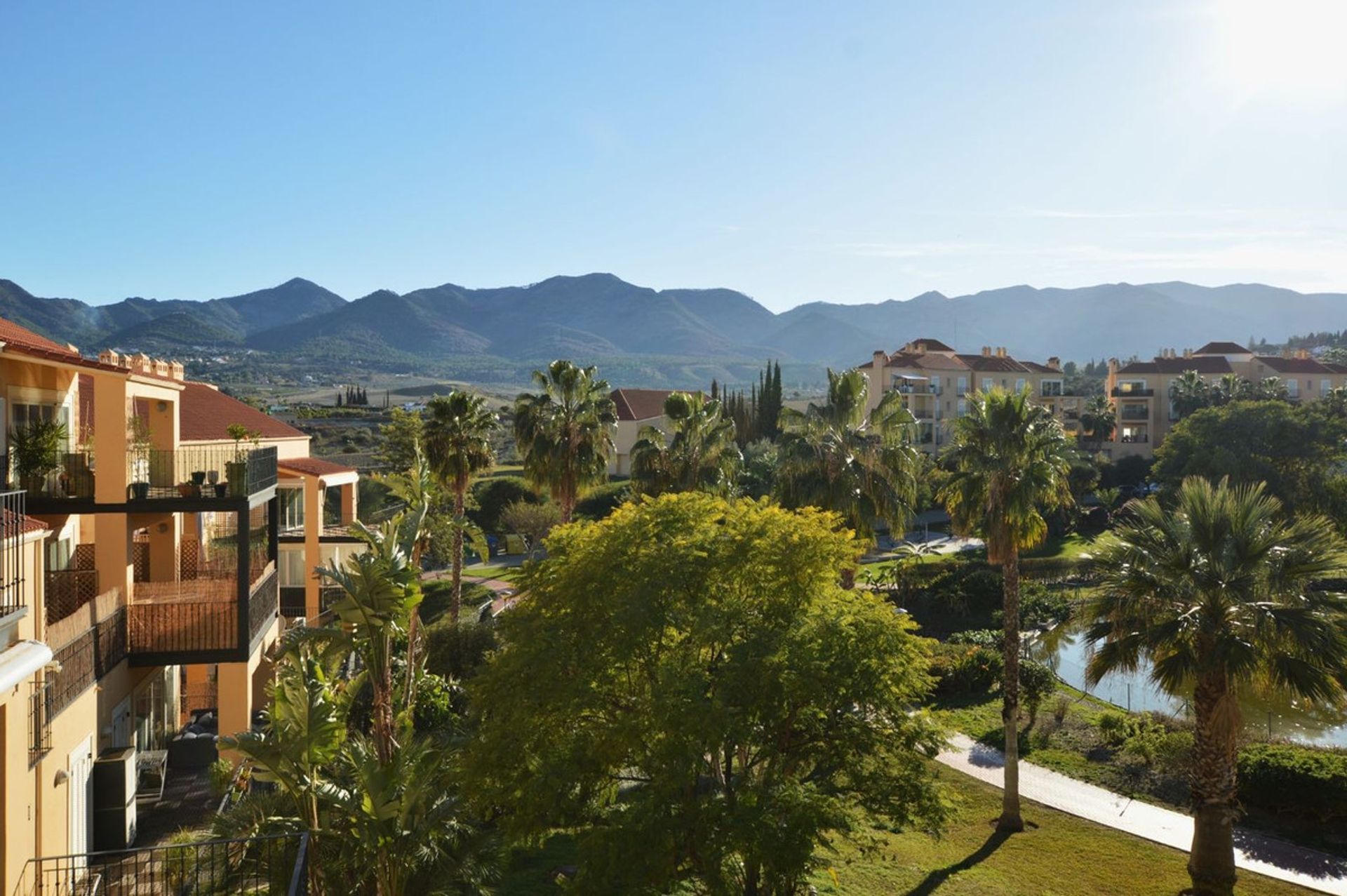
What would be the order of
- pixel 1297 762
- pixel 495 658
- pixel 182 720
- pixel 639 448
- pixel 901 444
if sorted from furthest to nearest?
pixel 639 448 < pixel 901 444 < pixel 182 720 < pixel 1297 762 < pixel 495 658

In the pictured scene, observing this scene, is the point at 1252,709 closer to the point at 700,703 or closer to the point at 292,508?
the point at 700,703

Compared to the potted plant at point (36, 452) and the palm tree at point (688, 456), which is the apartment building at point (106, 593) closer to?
the potted plant at point (36, 452)

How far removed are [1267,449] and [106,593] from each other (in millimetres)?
61083

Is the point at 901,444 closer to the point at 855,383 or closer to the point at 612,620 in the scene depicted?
the point at 855,383

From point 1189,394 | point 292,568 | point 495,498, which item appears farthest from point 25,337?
point 1189,394

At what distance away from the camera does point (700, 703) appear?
13398mm

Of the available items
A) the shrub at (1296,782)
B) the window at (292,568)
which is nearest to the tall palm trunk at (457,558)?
the window at (292,568)

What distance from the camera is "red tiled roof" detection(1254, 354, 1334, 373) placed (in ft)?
302

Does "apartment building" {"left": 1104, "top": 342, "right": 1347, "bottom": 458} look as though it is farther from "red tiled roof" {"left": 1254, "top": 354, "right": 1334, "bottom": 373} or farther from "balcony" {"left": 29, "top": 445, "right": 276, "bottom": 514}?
"balcony" {"left": 29, "top": 445, "right": 276, "bottom": 514}

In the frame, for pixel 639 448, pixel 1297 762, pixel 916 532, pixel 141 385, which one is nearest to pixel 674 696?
pixel 141 385

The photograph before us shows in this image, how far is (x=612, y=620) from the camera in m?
14.9

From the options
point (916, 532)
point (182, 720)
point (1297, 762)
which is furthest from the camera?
point (916, 532)

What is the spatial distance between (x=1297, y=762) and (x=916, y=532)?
1768 inches

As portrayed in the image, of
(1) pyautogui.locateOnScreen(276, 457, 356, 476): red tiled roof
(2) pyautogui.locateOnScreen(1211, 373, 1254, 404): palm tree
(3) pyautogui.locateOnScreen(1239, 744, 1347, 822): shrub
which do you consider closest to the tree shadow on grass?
(3) pyautogui.locateOnScreen(1239, 744, 1347, 822): shrub
